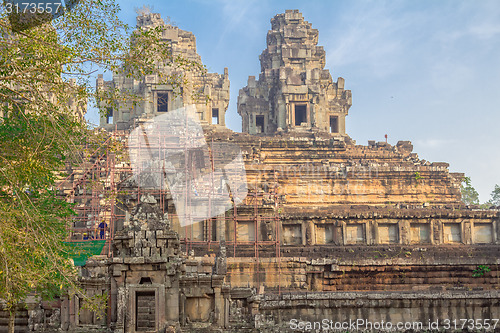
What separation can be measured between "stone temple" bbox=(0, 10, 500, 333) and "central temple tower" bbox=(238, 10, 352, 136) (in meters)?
0.13

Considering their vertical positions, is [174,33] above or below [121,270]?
above

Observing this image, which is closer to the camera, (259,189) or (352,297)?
(352,297)

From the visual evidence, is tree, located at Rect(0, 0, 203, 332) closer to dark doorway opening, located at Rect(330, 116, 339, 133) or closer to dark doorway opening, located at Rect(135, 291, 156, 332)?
dark doorway opening, located at Rect(135, 291, 156, 332)

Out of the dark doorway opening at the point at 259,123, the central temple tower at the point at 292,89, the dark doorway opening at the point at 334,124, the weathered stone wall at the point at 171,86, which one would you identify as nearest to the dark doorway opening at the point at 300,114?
the central temple tower at the point at 292,89

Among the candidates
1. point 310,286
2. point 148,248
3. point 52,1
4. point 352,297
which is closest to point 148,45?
point 52,1

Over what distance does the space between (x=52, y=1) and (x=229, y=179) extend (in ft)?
66.1

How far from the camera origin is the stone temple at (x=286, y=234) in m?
15.1

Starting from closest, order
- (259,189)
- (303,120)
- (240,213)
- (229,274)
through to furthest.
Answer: (229,274) → (240,213) → (259,189) → (303,120)

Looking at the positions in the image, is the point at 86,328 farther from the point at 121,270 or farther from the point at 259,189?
the point at 259,189

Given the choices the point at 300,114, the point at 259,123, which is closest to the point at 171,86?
the point at 259,123

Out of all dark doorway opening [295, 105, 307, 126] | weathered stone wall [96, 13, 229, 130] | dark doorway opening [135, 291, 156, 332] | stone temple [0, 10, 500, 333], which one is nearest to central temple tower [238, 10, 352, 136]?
dark doorway opening [295, 105, 307, 126]

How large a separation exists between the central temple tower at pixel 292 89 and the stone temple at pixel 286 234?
5.2 inches

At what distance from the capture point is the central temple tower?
45312mm

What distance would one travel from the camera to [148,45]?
12070 millimetres
